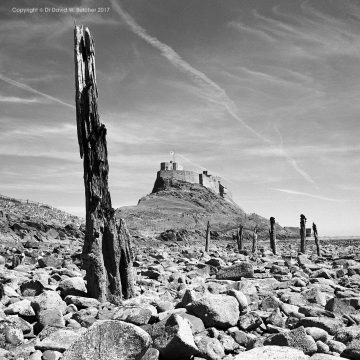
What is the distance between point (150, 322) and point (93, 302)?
75.2 inches

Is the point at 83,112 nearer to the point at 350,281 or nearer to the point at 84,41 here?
the point at 84,41

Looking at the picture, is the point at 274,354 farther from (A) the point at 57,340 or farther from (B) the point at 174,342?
(A) the point at 57,340

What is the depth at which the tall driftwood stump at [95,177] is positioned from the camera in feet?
27.9

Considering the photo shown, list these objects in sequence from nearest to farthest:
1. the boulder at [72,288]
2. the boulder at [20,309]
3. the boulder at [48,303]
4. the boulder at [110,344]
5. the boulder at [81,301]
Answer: the boulder at [110,344], the boulder at [20,309], the boulder at [48,303], the boulder at [81,301], the boulder at [72,288]

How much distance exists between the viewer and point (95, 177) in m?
8.61

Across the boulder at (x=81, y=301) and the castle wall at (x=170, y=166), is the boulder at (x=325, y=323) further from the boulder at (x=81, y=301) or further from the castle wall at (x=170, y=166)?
the castle wall at (x=170, y=166)

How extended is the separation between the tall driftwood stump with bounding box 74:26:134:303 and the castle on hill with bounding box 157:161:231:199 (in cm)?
10932

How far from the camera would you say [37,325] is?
5.98 metres

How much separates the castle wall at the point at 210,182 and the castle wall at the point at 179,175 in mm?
3105

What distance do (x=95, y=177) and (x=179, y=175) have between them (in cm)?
11128

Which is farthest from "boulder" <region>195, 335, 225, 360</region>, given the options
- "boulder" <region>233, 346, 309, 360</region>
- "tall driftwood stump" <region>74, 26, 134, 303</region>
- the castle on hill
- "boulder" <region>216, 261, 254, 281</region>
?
the castle on hill

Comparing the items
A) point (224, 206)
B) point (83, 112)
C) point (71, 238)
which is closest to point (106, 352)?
point (83, 112)

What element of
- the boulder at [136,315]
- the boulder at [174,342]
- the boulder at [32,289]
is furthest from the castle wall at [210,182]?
the boulder at [174,342]

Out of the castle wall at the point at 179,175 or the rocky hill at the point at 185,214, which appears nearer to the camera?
the rocky hill at the point at 185,214
